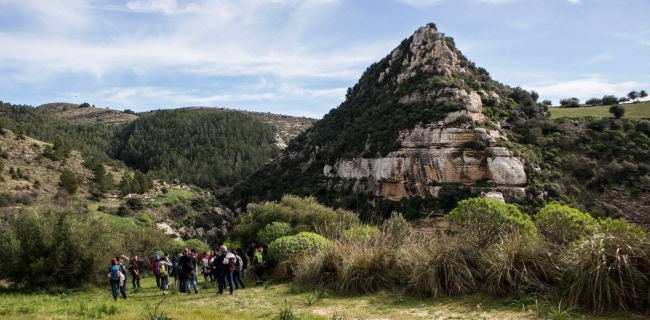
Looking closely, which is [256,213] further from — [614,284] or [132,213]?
[132,213]

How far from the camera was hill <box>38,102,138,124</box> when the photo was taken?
135 metres

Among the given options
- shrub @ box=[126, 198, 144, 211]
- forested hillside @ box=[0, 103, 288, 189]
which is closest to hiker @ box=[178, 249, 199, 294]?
shrub @ box=[126, 198, 144, 211]

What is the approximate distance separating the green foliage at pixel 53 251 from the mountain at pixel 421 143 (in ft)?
79.6

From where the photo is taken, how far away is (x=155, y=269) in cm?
1378

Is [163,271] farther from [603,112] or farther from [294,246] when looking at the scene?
[603,112]

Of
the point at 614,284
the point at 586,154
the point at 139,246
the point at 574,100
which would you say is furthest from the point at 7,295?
the point at 574,100

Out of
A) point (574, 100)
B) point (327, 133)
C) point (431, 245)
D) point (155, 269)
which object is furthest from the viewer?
point (574, 100)

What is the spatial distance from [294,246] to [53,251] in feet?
31.0

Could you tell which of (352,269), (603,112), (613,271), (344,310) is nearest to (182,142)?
(603,112)

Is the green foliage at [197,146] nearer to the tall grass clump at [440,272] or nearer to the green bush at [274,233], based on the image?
the green bush at [274,233]

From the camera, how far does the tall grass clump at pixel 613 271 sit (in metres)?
5.57

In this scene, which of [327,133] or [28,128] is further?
[28,128]

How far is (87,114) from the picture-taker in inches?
5561

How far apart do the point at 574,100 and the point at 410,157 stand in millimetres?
45361
